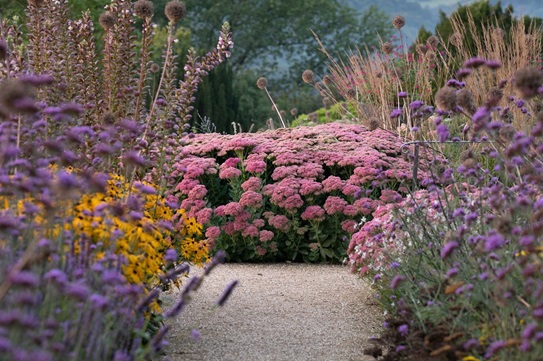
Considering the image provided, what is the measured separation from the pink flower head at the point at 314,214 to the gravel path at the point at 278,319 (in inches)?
22.6

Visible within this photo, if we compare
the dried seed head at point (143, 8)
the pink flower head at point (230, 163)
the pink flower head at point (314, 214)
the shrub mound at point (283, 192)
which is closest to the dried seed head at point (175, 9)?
the dried seed head at point (143, 8)

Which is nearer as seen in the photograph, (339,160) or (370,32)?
(339,160)

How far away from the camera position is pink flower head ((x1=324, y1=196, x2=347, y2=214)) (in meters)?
6.88

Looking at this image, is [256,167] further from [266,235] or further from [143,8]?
[143,8]

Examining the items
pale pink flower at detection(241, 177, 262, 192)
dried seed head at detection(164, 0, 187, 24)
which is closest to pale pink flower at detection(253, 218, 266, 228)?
pale pink flower at detection(241, 177, 262, 192)

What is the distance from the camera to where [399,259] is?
4.76 m

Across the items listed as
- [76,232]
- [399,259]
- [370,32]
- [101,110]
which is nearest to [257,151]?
[101,110]

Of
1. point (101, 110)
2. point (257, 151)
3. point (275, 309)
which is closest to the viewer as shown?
point (275, 309)

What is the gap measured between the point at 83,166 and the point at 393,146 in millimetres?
4299

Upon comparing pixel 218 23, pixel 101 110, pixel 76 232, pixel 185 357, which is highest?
pixel 218 23

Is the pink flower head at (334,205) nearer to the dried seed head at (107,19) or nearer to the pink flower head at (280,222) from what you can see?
the pink flower head at (280,222)

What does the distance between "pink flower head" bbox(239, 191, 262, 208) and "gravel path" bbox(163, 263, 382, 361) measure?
65 cm

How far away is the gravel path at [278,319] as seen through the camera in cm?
433

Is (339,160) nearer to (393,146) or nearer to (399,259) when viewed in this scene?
(393,146)
